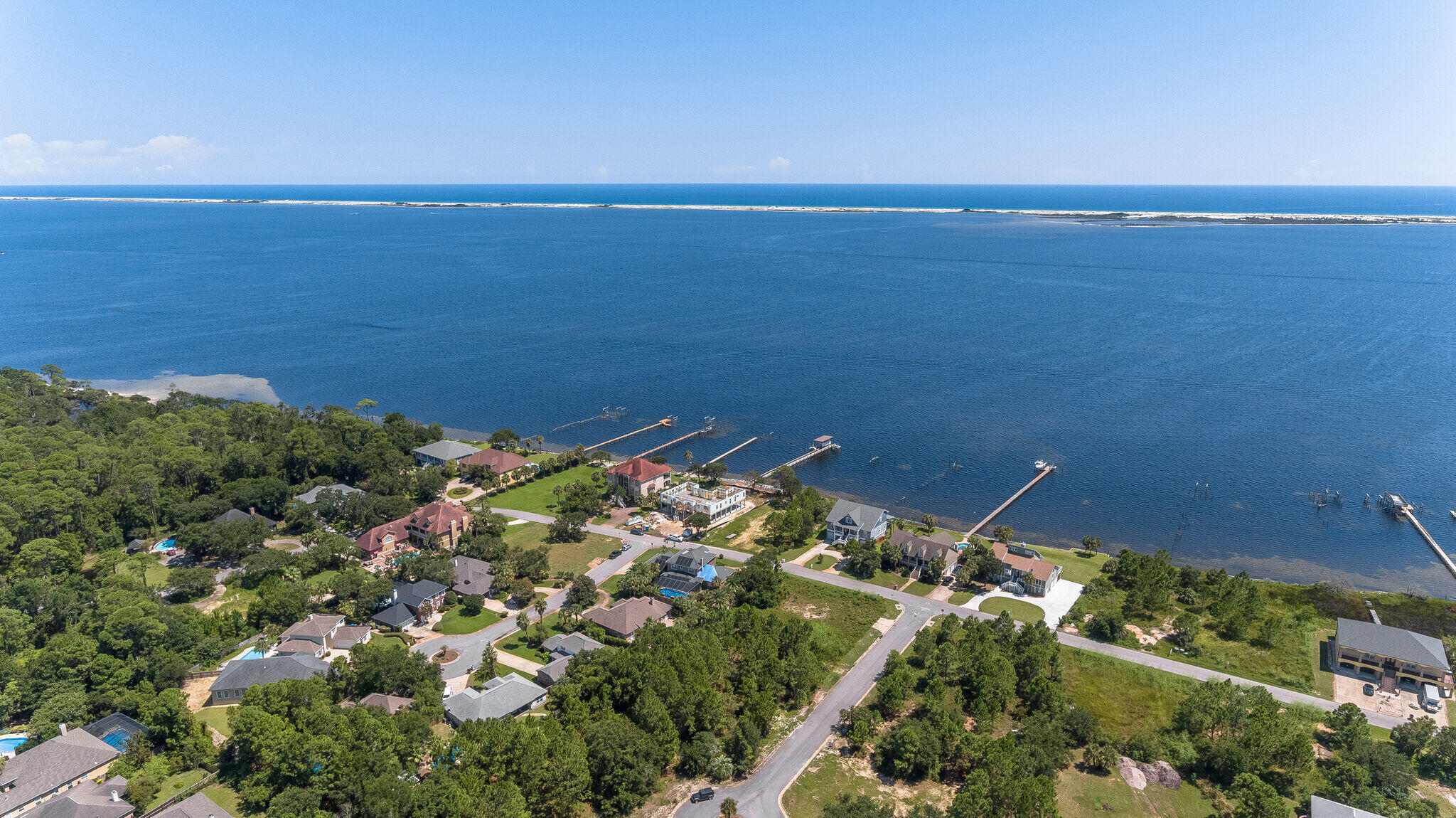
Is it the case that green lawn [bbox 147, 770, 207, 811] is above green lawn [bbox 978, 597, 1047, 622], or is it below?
above

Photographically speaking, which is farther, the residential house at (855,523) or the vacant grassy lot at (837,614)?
the residential house at (855,523)

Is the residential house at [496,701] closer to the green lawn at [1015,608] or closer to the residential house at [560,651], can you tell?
the residential house at [560,651]

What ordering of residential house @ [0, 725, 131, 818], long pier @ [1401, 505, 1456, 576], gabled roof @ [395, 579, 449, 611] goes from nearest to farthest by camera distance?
residential house @ [0, 725, 131, 818] < gabled roof @ [395, 579, 449, 611] < long pier @ [1401, 505, 1456, 576]

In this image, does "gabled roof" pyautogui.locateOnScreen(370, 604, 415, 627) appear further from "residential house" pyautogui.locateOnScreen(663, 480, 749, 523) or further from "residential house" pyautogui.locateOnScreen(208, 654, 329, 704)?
"residential house" pyautogui.locateOnScreen(663, 480, 749, 523)

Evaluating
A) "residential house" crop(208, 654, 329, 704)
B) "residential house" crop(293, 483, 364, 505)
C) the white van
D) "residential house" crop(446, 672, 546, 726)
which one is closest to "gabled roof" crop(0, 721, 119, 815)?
"residential house" crop(208, 654, 329, 704)

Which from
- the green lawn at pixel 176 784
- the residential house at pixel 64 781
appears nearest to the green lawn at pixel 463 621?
the green lawn at pixel 176 784

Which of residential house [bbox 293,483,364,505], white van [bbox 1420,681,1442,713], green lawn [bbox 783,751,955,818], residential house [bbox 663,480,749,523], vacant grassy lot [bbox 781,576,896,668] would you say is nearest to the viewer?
green lawn [bbox 783,751,955,818]

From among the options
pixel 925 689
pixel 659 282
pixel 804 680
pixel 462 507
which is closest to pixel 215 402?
pixel 462 507
